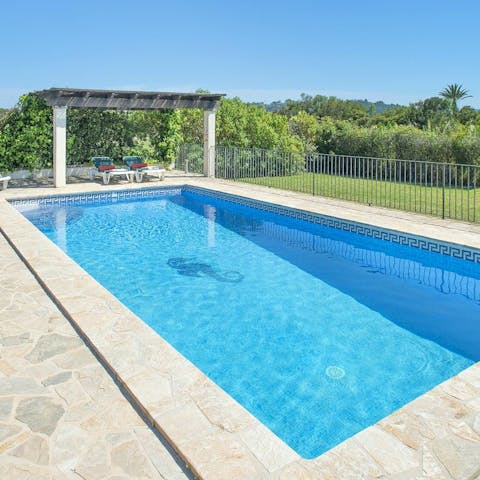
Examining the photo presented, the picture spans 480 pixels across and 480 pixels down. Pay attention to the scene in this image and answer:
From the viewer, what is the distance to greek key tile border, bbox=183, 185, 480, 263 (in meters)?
7.95

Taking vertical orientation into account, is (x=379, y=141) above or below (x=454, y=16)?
below

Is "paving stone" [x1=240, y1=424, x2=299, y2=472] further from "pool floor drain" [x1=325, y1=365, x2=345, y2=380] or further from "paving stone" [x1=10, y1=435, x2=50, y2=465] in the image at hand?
"pool floor drain" [x1=325, y1=365, x2=345, y2=380]

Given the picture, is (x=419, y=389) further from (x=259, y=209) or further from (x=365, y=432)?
(x=259, y=209)

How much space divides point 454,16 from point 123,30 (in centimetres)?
1943

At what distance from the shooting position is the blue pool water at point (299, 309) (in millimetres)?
4156

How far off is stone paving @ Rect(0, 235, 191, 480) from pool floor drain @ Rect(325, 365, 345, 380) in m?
1.97

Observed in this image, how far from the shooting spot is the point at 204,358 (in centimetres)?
481

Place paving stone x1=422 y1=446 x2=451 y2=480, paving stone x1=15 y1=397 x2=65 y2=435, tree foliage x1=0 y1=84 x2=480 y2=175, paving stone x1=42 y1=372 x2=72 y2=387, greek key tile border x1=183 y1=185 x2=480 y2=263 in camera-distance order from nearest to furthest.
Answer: paving stone x1=422 y1=446 x2=451 y2=480 → paving stone x1=15 y1=397 x2=65 y2=435 → paving stone x1=42 y1=372 x2=72 y2=387 → greek key tile border x1=183 y1=185 x2=480 y2=263 → tree foliage x1=0 y1=84 x2=480 y2=175

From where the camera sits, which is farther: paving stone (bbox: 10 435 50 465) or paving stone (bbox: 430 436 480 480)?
paving stone (bbox: 10 435 50 465)

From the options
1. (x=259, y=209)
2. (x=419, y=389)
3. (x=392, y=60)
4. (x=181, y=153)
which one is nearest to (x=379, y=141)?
(x=181, y=153)

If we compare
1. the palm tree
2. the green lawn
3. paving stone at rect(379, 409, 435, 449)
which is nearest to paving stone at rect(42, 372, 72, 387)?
paving stone at rect(379, 409, 435, 449)

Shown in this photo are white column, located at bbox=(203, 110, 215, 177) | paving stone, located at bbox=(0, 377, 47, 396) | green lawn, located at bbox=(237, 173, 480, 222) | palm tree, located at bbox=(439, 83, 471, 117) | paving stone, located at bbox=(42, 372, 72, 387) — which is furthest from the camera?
palm tree, located at bbox=(439, 83, 471, 117)

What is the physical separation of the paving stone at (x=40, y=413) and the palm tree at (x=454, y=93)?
55.8 meters

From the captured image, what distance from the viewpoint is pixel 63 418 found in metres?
3.30
